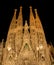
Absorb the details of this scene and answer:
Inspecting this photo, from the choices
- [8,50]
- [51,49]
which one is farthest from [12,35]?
[51,49]

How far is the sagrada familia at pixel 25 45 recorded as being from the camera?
24.4 metres

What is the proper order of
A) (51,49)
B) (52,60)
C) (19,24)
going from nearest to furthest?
(52,60) → (51,49) → (19,24)

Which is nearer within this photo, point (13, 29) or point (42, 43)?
point (42, 43)

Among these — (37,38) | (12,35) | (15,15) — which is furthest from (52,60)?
(15,15)

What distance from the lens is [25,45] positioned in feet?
85.6

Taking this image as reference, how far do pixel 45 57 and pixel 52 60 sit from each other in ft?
3.29

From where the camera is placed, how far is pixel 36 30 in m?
29.4

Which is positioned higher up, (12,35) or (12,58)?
(12,35)

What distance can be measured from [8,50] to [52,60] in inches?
227

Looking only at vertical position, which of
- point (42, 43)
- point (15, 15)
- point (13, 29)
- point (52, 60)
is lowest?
point (52, 60)

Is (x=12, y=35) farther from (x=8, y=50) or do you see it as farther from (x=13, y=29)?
(x=8, y=50)

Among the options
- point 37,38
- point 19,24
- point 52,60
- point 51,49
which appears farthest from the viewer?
point 19,24

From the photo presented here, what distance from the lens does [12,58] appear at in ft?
82.0

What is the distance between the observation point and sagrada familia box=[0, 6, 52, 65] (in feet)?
80.0
